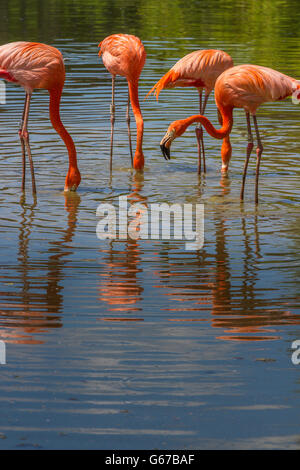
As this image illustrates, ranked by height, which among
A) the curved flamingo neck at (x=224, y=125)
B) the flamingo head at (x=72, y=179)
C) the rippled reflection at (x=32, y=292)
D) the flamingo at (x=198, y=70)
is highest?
the flamingo at (x=198, y=70)

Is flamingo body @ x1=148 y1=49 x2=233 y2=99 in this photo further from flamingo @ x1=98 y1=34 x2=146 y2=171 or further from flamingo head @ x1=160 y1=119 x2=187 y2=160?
flamingo head @ x1=160 y1=119 x2=187 y2=160

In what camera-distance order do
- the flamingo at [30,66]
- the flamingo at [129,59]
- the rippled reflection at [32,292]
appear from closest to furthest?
1. the rippled reflection at [32,292]
2. the flamingo at [30,66]
3. the flamingo at [129,59]

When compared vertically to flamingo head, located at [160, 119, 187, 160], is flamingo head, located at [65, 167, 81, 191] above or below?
below

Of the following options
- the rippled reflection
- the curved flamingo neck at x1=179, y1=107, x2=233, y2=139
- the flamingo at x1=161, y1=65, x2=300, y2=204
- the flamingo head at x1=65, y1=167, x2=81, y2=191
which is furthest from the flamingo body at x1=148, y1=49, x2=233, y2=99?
the rippled reflection

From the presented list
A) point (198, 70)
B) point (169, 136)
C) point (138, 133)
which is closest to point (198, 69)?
point (198, 70)

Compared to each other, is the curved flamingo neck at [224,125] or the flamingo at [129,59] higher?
the flamingo at [129,59]

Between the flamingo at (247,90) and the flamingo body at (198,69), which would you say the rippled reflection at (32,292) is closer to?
the flamingo at (247,90)

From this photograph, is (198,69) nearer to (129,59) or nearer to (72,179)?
(129,59)

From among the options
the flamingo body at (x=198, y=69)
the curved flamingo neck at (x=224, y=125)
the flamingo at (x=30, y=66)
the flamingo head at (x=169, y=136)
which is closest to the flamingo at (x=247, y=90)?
the flamingo head at (x=169, y=136)

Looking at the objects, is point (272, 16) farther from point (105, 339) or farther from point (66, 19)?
point (105, 339)

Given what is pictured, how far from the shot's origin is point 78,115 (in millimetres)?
11586
